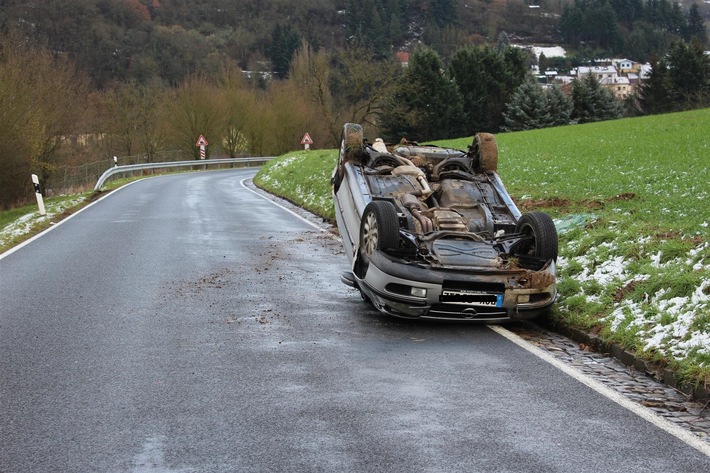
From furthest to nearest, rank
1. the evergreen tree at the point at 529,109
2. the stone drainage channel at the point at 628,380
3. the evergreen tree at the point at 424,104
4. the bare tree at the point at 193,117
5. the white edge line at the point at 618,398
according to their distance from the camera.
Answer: the evergreen tree at the point at 424,104 → the bare tree at the point at 193,117 → the evergreen tree at the point at 529,109 → the stone drainage channel at the point at 628,380 → the white edge line at the point at 618,398

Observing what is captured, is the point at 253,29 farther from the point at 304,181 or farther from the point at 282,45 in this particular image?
the point at 304,181

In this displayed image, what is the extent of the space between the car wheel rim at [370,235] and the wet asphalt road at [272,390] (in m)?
0.72

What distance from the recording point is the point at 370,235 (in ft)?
28.2

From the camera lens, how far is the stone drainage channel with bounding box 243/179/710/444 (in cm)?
541

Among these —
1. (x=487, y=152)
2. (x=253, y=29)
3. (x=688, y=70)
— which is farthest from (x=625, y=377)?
(x=253, y=29)

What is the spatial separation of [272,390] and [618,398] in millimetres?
2497

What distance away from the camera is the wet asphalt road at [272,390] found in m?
4.55

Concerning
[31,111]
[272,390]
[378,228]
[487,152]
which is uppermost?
[31,111]

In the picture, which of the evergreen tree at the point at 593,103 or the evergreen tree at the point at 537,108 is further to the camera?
the evergreen tree at the point at 593,103

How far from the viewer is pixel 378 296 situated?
8000mm

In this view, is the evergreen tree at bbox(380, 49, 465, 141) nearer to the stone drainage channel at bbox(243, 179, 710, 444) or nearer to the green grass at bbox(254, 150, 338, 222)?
the green grass at bbox(254, 150, 338, 222)

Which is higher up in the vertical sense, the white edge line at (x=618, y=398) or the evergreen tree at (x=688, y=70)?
the evergreen tree at (x=688, y=70)

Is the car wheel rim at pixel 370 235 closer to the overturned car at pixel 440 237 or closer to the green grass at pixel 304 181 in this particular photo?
the overturned car at pixel 440 237

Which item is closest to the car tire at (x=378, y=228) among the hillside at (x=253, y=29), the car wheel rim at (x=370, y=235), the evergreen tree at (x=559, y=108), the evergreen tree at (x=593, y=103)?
the car wheel rim at (x=370, y=235)
